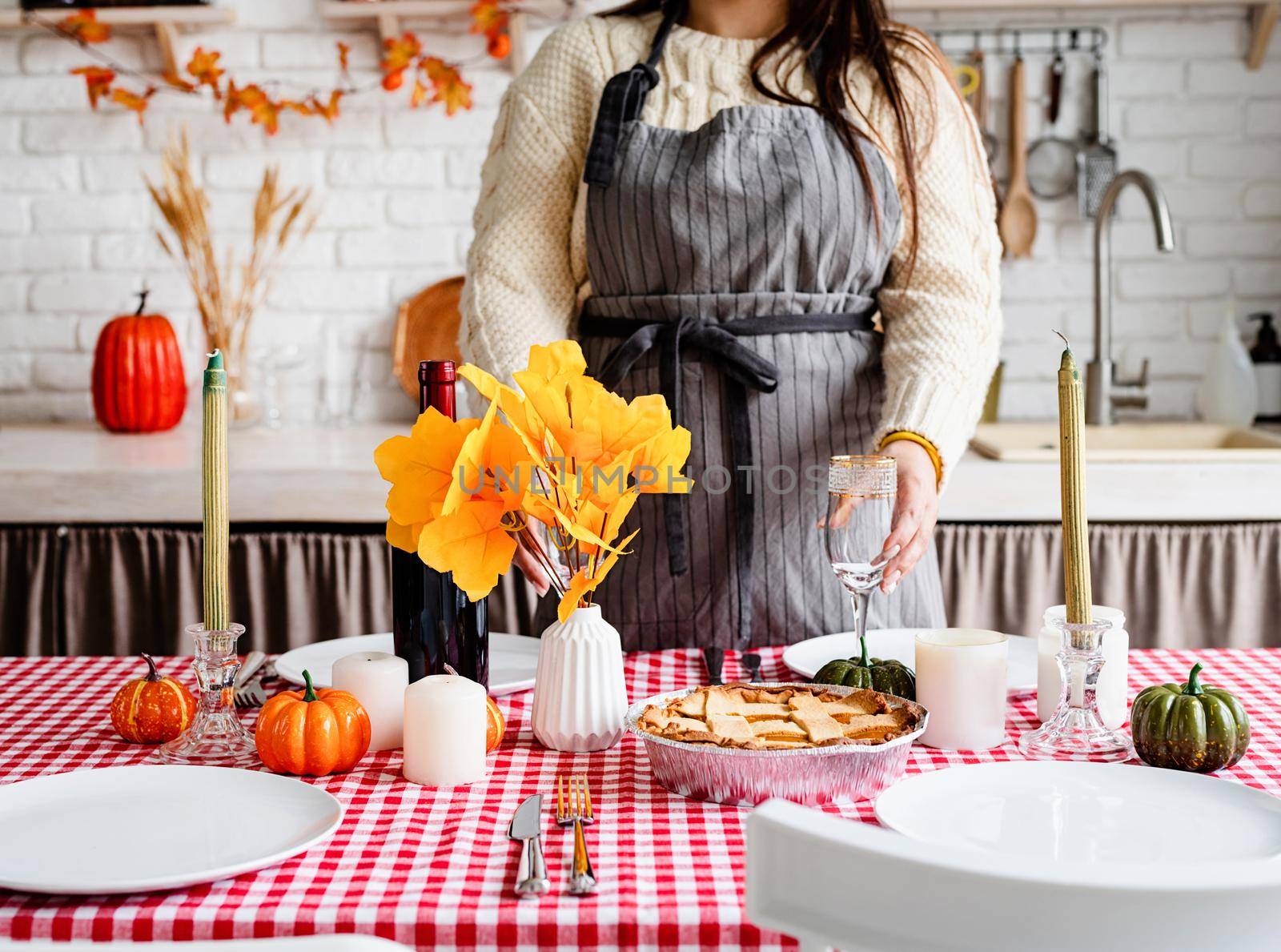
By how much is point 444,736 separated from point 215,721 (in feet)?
0.66

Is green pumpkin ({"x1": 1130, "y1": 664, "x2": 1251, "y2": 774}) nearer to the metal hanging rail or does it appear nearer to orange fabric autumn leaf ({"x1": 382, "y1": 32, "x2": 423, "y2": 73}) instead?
the metal hanging rail

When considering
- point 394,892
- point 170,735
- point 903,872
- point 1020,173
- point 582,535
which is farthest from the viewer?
point 1020,173

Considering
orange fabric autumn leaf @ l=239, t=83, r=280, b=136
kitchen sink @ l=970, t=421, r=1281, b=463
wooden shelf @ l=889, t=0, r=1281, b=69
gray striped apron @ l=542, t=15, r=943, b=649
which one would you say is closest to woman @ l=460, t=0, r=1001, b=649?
gray striped apron @ l=542, t=15, r=943, b=649

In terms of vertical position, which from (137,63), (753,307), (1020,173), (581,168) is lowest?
(753,307)

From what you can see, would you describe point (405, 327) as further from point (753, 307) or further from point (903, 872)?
point (903, 872)

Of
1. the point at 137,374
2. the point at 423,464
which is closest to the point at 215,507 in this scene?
the point at 423,464

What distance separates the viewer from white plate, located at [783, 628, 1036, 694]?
1.11 meters

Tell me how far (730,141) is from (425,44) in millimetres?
1388

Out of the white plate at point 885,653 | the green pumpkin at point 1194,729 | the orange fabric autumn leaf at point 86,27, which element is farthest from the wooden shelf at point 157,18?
the green pumpkin at point 1194,729

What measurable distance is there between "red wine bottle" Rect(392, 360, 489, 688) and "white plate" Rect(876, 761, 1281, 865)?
1.23ft

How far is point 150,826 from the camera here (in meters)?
0.78

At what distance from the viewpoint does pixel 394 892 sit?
691 millimetres

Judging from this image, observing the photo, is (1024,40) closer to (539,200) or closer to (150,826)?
(539,200)

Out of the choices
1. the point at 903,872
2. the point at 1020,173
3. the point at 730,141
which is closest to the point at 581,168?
the point at 730,141
